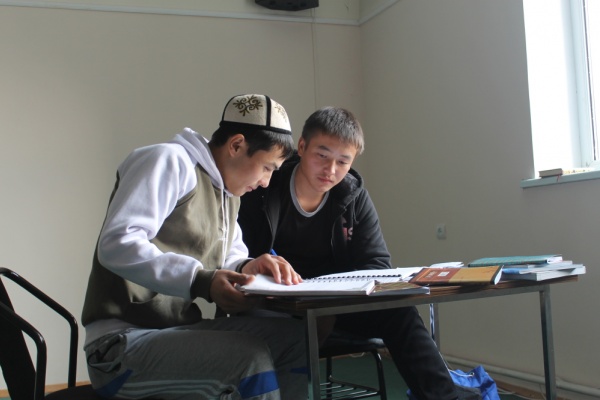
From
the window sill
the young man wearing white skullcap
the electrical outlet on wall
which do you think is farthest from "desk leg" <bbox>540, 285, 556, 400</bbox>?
the electrical outlet on wall

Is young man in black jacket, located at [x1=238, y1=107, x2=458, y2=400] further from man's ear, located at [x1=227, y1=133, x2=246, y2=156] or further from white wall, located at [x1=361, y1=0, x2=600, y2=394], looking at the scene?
white wall, located at [x1=361, y1=0, x2=600, y2=394]

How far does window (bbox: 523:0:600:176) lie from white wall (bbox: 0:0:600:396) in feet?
0.20

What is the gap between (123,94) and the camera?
372 cm

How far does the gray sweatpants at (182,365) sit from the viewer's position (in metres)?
1.16

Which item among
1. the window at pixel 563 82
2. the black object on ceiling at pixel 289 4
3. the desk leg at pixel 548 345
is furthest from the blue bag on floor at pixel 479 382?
the black object on ceiling at pixel 289 4

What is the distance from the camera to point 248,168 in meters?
1.50

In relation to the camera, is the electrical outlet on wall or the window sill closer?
the window sill

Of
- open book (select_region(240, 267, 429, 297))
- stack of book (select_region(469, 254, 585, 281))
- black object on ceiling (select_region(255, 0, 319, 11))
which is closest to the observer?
open book (select_region(240, 267, 429, 297))

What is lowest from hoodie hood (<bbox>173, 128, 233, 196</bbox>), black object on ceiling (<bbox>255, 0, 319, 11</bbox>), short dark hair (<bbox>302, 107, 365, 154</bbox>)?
hoodie hood (<bbox>173, 128, 233, 196</bbox>)

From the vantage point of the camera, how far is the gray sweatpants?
1.16m

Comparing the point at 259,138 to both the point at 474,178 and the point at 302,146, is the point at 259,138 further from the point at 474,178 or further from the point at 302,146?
the point at 474,178

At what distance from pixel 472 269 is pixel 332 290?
403mm

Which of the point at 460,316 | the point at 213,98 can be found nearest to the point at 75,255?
the point at 213,98

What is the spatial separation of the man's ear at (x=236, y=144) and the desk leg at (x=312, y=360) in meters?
0.50
